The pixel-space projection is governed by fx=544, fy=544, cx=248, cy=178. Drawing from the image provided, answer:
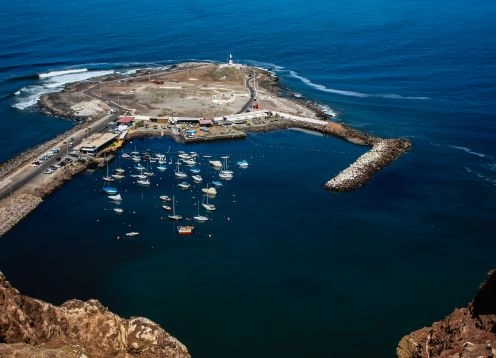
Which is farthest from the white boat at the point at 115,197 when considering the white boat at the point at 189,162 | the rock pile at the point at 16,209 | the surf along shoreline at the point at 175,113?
the white boat at the point at 189,162

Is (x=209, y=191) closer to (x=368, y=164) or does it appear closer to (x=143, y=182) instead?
(x=143, y=182)

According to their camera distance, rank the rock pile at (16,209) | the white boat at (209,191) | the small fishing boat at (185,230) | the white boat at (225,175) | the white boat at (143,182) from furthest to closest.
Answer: the white boat at (225,175) → the white boat at (143,182) → the white boat at (209,191) → the rock pile at (16,209) → the small fishing boat at (185,230)

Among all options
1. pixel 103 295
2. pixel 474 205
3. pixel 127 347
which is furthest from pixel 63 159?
pixel 127 347

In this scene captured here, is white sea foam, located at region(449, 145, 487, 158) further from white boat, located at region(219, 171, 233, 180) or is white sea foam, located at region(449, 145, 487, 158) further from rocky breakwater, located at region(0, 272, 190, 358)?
rocky breakwater, located at region(0, 272, 190, 358)

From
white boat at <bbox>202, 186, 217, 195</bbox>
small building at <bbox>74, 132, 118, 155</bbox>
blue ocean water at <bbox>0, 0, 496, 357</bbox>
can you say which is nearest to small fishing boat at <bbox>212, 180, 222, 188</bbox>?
blue ocean water at <bbox>0, 0, 496, 357</bbox>

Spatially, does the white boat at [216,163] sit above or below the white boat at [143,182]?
above

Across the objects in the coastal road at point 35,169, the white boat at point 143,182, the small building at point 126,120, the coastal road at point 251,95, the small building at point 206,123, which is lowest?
the white boat at point 143,182

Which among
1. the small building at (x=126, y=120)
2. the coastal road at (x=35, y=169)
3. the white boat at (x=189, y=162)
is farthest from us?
the small building at (x=126, y=120)

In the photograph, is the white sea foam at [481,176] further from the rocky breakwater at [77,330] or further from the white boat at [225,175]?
the rocky breakwater at [77,330]
